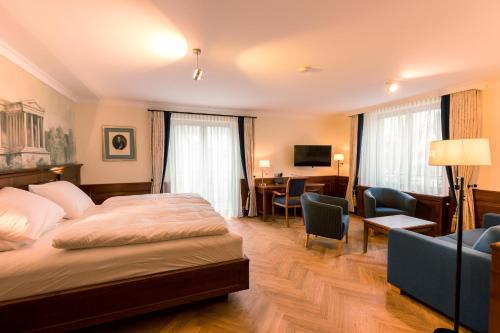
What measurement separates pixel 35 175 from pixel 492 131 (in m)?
6.06

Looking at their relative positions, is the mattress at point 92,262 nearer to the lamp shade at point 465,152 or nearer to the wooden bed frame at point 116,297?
the wooden bed frame at point 116,297

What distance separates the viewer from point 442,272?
6.48 ft

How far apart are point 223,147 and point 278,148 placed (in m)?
1.41

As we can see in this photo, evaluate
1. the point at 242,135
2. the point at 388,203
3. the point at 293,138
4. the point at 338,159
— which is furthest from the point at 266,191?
the point at 388,203

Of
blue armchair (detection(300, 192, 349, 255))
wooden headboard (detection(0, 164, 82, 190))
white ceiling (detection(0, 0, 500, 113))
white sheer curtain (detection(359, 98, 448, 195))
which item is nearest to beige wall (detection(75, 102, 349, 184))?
wooden headboard (detection(0, 164, 82, 190))

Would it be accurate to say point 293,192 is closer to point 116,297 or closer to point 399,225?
point 399,225

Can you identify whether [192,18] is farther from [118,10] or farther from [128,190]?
[128,190]

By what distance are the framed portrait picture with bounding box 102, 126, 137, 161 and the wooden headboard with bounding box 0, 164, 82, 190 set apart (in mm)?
653

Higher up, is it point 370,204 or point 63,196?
point 63,196

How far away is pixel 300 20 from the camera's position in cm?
194

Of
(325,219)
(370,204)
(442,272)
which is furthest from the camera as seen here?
(370,204)

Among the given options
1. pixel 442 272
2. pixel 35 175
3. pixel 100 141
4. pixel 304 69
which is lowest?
pixel 442 272

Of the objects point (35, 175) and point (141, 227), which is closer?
point (141, 227)

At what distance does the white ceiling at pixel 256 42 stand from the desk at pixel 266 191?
7.48ft
